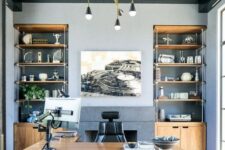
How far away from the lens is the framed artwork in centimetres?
682

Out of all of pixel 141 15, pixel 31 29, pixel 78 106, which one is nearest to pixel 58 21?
pixel 31 29

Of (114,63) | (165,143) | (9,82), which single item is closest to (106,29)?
(114,63)

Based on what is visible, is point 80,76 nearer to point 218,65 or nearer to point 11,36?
point 11,36

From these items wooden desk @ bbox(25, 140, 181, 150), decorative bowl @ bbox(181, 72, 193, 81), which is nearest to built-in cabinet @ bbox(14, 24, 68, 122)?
decorative bowl @ bbox(181, 72, 193, 81)

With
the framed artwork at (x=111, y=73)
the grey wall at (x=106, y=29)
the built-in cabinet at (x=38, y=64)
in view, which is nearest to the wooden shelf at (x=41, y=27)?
the built-in cabinet at (x=38, y=64)

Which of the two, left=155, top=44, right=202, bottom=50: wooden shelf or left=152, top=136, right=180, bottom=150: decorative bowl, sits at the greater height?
left=155, top=44, right=202, bottom=50: wooden shelf

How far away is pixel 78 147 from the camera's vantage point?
4.02 m

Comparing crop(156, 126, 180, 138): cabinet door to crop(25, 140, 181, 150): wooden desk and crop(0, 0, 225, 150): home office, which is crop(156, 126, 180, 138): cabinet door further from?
crop(25, 140, 181, 150): wooden desk

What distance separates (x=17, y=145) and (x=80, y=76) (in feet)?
6.03

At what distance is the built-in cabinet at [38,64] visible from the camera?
679 centimetres

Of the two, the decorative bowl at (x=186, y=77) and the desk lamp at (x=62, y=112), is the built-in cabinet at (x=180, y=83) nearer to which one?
the decorative bowl at (x=186, y=77)

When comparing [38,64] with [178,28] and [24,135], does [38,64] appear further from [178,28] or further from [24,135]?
[178,28]

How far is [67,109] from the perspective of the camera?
13.4 ft

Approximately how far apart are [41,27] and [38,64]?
0.74 meters
